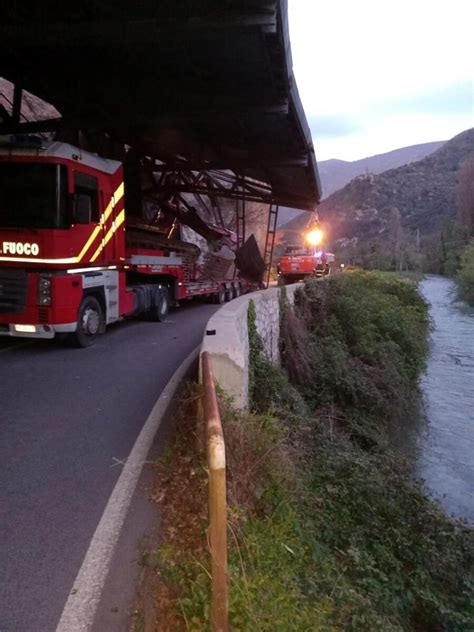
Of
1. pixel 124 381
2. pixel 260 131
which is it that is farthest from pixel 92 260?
pixel 260 131

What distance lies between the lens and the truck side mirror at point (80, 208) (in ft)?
31.3

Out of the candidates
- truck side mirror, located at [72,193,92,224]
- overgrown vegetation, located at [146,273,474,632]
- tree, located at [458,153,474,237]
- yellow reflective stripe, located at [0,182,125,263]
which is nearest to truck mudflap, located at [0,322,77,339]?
yellow reflective stripe, located at [0,182,125,263]

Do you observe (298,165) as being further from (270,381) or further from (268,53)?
(270,381)

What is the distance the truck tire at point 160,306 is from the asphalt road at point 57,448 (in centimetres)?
377

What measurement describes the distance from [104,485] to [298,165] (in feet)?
40.4

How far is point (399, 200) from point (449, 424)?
5373 inches

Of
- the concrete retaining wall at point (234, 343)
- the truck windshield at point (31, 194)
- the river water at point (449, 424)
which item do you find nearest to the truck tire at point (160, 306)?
the concrete retaining wall at point (234, 343)

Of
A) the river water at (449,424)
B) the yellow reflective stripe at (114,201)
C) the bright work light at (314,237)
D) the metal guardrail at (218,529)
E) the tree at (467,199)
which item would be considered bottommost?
the river water at (449,424)

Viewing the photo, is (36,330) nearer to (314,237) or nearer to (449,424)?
(449,424)

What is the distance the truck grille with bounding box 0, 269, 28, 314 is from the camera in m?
9.36

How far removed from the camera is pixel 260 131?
1319cm

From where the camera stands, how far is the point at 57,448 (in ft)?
17.2

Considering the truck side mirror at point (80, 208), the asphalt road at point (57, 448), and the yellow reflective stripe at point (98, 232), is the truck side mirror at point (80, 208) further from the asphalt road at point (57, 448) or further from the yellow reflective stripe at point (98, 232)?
the asphalt road at point (57, 448)

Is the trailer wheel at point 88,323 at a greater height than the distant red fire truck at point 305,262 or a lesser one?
lesser
